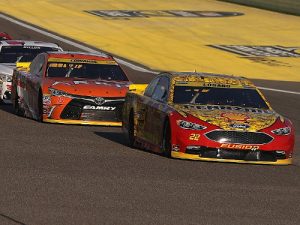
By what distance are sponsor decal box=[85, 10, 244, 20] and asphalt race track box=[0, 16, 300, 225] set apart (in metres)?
37.5

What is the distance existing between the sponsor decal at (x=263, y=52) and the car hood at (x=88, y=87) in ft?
69.5

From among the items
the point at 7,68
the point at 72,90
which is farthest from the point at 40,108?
the point at 7,68

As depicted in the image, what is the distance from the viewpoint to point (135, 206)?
13.2 metres

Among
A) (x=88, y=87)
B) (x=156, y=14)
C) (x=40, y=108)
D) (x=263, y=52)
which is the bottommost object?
(x=156, y=14)

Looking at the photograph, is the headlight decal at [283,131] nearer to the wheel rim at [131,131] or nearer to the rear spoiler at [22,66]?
the wheel rim at [131,131]

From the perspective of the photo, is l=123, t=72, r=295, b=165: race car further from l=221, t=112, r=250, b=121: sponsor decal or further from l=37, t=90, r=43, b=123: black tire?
l=37, t=90, r=43, b=123: black tire

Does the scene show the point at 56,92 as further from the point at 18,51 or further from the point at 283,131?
the point at 18,51

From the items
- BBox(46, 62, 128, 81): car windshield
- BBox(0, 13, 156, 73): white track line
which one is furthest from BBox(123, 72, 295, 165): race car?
BBox(0, 13, 156, 73): white track line

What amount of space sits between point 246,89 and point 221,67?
74.9ft

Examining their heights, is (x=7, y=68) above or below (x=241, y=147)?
below

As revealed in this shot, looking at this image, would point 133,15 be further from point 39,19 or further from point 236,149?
point 236,149

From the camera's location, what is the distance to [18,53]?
2983 cm

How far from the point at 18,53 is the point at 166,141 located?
467 inches

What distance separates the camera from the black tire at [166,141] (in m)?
18.4
